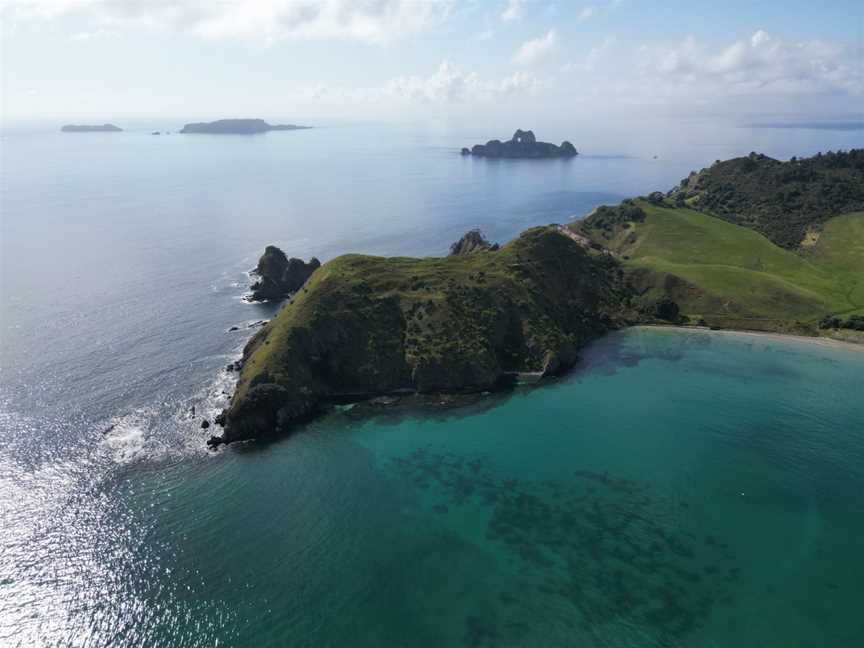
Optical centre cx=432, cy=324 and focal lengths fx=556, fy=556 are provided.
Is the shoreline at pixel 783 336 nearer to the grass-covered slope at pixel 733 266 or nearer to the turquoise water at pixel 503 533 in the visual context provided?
the grass-covered slope at pixel 733 266

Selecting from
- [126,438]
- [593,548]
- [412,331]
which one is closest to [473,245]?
[412,331]

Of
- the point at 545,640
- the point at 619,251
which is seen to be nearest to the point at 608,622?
the point at 545,640

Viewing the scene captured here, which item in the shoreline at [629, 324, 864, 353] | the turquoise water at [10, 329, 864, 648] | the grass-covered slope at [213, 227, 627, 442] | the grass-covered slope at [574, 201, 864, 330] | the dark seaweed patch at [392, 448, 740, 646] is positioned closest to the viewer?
the turquoise water at [10, 329, 864, 648]

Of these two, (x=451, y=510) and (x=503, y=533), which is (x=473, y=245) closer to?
(x=451, y=510)

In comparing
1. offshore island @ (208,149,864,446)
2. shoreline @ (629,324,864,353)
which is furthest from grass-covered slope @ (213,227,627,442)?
shoreline @ (629,324,864,353)

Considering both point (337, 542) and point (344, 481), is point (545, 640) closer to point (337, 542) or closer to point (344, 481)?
point (337, 542)

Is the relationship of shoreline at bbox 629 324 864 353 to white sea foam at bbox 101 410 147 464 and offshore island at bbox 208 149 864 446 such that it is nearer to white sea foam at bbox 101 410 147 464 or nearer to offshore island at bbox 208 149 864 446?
offshore island at bbox 208 149 864 446
